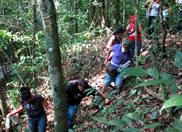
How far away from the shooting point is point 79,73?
7.34 meters

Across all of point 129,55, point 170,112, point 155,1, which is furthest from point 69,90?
point 155,1

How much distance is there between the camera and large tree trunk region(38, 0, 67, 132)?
91.0 inches

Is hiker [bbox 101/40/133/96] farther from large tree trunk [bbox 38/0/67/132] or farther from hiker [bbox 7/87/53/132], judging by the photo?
large tree trunk [bbox 38/0/67/132]

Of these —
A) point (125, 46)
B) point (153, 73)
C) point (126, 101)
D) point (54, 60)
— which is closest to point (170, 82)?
point (153, 73)

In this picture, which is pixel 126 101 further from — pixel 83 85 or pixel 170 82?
pixel 170 82

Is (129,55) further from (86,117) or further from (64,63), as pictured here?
(64,63)

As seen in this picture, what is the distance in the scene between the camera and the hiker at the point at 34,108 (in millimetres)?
3859

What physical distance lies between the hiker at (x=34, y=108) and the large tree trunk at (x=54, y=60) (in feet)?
4.80

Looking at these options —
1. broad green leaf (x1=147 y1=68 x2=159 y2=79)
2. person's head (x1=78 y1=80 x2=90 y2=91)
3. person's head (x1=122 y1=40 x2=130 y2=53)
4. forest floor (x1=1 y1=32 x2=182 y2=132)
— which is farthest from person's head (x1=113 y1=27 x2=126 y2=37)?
broad green leaf (x1=147 y1=68 x2=159 y2=79)

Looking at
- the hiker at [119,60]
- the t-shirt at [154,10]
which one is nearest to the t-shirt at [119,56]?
the hiker at [119,60]

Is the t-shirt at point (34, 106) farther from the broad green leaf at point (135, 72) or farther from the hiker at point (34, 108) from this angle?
the broad green leaf at point (135, 72)

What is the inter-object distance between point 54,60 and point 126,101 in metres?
2.21

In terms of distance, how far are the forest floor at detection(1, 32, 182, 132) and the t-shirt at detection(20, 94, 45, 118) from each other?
1.01 metres

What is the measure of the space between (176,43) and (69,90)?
3908mm
